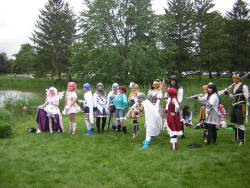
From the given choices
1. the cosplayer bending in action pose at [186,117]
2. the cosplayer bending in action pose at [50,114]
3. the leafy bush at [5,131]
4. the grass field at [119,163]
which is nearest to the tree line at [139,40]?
the cosplayer bending in action pose at [186,117]

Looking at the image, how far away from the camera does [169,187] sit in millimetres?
4770

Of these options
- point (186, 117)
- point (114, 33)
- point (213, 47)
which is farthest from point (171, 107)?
point (213, 47)

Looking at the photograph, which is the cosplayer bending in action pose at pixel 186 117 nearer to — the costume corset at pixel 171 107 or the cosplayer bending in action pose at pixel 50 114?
the costume corset at pixel 171 107

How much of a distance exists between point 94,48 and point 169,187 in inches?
1038

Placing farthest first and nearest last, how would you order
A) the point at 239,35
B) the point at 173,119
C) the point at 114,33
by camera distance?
1. the point at 239,35
2. the point at 114,33
3. the point at 173,119

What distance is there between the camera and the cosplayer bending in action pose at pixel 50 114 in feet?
31.6

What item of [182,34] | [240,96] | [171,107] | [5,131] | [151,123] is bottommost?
[5,131]

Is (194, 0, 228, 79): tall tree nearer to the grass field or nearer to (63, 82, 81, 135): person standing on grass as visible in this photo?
(63, 82, 81, 135): person standing on grass

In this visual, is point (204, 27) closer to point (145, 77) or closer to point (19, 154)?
point (145, 77)

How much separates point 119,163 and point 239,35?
1354 inches

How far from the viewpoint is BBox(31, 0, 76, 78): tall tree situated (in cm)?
3784

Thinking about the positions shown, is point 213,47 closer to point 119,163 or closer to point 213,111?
point 213,111

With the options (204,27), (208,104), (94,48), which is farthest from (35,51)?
(208,104)

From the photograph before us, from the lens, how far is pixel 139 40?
98.9 ft
